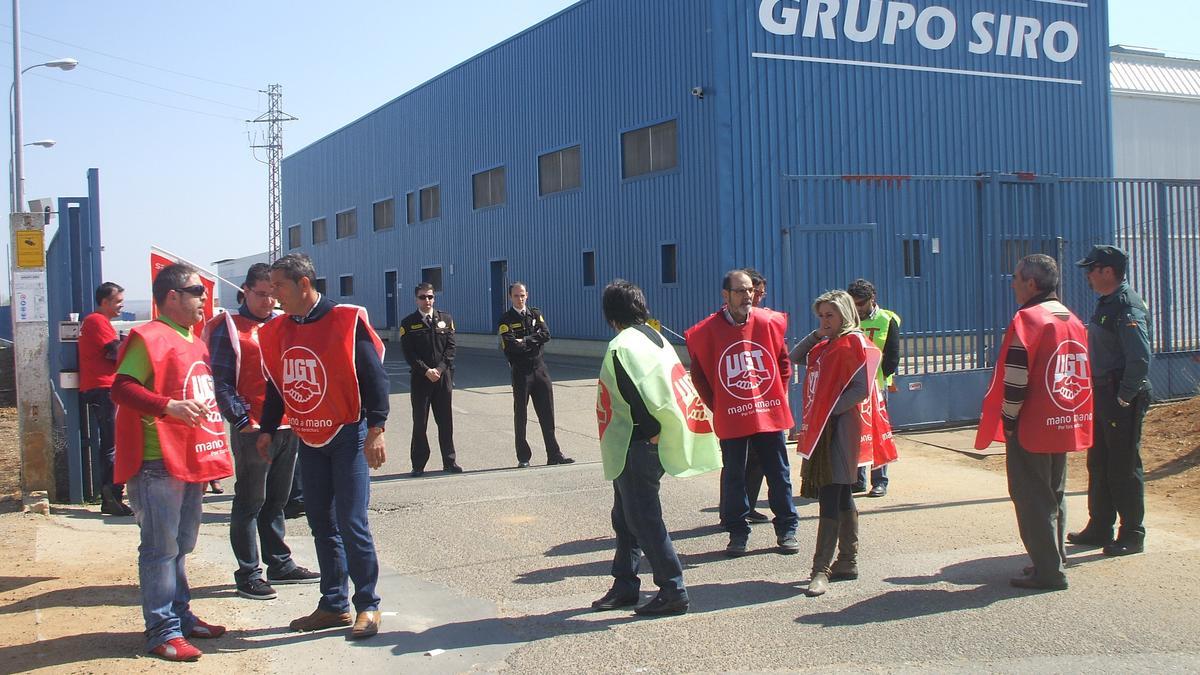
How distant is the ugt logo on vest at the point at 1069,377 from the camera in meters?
5.93

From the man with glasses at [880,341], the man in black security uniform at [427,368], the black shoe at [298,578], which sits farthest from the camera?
the man in black security uniform at [427,368]

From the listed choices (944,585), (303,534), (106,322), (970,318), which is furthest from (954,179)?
(106,322)

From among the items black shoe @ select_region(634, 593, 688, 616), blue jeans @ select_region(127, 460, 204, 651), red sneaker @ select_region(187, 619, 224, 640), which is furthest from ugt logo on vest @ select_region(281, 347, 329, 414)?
black shoe @ select_region(634, 593, 688, 616)

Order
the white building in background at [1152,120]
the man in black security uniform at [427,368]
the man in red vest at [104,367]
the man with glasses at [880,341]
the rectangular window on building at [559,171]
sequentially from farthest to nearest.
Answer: the white building in background at [1152,120], the rectangular window on building at [559,171], the man in black security uniform at [427,368], the man with glasses at [880,341], the man in red vest at [104,367]

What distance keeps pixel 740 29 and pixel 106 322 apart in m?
14.8

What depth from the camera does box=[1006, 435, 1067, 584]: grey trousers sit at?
583 centimetres

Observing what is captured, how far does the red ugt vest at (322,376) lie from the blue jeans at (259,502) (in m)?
0.60

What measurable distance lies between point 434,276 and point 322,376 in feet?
96.6

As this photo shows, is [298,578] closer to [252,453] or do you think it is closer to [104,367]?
[252,453]

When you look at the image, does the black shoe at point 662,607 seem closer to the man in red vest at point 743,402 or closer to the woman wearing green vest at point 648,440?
the woman wearing green vest at point 648,440

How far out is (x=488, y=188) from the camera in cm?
3047

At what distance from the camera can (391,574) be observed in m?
6.72

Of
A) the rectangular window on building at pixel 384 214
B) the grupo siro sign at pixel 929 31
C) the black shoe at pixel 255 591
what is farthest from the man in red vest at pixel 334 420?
the rectangular window on building at pixel 384 214

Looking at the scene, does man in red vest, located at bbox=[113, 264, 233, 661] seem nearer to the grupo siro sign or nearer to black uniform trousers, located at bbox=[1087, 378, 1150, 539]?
black uniform trousers, located at bbox=[1087, 378, 1150, 539]
